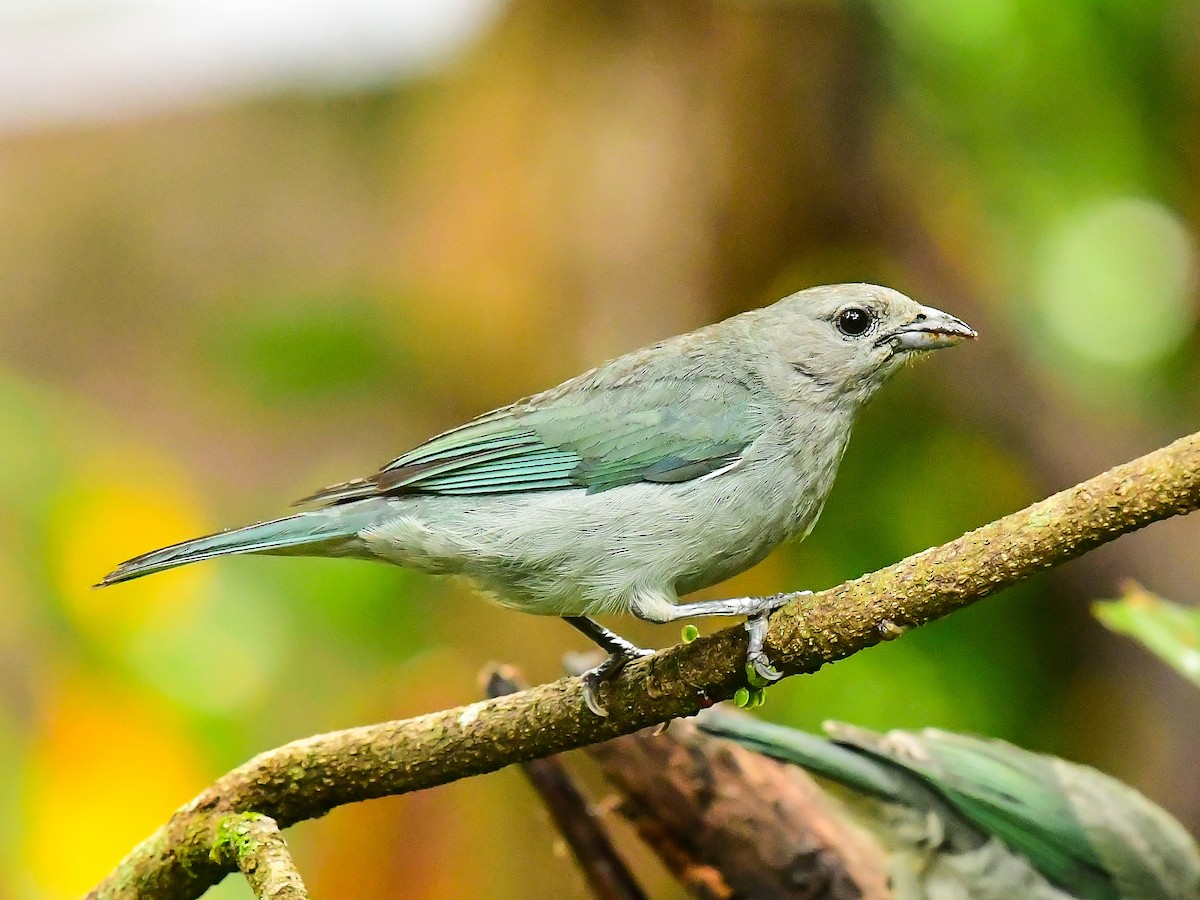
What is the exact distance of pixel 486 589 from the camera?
321 cm

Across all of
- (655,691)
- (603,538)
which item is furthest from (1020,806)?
(603,538)

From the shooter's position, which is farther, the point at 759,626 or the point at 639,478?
the point at 639,478

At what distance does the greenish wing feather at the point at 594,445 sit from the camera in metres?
3.22

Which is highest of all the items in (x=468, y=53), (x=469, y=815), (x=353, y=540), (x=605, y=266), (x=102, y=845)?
(x=468, y=53)

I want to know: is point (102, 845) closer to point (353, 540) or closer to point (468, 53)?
point (353, 540)

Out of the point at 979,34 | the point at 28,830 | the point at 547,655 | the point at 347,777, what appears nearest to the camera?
the point at 347,777

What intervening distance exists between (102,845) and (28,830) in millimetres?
282

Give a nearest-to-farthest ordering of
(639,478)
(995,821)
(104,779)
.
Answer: (995,821) < (639,478) < (104,779)

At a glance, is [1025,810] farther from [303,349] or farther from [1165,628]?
[303,349]

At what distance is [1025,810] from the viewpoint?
2.87 meters

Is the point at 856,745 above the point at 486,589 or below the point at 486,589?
below

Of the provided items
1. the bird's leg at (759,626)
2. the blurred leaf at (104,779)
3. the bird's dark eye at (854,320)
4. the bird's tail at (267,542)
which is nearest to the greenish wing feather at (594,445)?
the bird's tail at (267,542)

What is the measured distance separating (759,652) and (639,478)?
39.5 inches

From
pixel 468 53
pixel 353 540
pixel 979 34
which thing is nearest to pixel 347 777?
pixel 353 540
